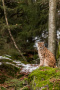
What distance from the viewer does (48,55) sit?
4.75 metres

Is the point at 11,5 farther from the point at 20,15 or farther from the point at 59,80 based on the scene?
the point at 59,80

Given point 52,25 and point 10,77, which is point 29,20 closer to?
point 52,25

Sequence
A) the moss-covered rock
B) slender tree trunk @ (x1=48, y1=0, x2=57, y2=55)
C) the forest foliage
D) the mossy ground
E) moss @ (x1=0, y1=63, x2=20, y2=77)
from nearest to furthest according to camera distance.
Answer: the moss-covered rock
the mossy ground
moss @ (x1=0, y1=63, x2=20, y2=77)
slender tree trunk @ (x1=48, y1=0, x2=57, y2=55)
the forest foliage

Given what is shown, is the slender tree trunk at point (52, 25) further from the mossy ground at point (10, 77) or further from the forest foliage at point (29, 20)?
the forest foliage at point (29, 20)

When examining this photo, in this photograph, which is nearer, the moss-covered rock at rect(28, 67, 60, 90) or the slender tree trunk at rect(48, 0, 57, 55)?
the moss-covered rock at rect(28, 67, 60, 90)

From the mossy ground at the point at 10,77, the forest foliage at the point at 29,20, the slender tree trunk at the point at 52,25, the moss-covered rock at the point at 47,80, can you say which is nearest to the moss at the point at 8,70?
the mossy ground at the point at 10,77

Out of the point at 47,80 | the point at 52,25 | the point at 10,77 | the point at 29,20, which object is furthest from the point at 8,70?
the point at 29,20

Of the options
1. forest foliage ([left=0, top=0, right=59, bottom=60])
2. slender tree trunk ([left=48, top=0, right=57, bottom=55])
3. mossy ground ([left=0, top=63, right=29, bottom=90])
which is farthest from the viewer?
forest foliage ([left=0, top=0, right=59, bottom=60])

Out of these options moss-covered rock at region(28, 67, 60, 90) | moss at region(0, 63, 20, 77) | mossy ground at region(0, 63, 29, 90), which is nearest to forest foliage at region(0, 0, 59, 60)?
moss at region(0, 63, 20, 77)

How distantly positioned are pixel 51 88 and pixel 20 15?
1000 cm

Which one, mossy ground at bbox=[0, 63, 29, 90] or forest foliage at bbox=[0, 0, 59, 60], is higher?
forest foliage at bbox=[0, 0, 59, 60]

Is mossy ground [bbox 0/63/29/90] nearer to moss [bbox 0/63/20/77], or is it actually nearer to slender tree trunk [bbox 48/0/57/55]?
moss [bbox 0/63/20/77]

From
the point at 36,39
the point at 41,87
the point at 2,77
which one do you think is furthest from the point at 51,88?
the point at 36,39

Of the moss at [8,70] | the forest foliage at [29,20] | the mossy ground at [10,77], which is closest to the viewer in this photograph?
the mossy ground at [10,77]
